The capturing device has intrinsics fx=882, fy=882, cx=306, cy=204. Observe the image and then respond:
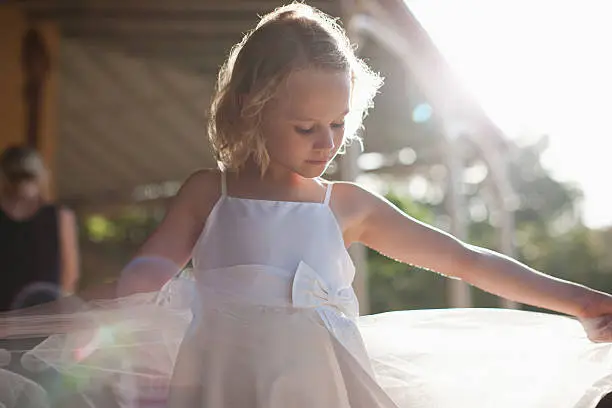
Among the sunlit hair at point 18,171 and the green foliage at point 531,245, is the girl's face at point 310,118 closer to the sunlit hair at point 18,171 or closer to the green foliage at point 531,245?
the sunlit hair at point 18,171

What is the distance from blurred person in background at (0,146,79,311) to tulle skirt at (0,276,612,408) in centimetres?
201

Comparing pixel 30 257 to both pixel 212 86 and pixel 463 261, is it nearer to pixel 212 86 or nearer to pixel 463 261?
pixel 463 261

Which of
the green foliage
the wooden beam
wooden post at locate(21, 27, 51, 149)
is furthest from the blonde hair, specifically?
wooden post at locate(21, 27, 51, 149)

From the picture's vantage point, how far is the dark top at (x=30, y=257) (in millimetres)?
3389

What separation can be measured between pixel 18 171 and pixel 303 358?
2.47 m

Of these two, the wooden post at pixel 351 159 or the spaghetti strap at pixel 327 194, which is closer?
the spaghetti strap at pixel 327 194

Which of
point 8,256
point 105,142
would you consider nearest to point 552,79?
point 105,142

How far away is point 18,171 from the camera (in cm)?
344

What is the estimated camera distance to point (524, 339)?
5.43 feet

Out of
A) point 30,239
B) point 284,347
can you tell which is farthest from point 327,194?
point 30,239

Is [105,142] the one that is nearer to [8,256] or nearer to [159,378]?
[8,256]

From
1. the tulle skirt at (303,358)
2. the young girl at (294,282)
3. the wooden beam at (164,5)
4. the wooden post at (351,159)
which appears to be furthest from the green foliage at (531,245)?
the young girl at (294,282)

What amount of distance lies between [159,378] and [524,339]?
691mm

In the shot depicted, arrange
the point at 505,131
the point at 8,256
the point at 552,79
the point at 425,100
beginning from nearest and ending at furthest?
the point at 8,256 → the point at 425,100 → the point at 505,131 → the point at 552,79
